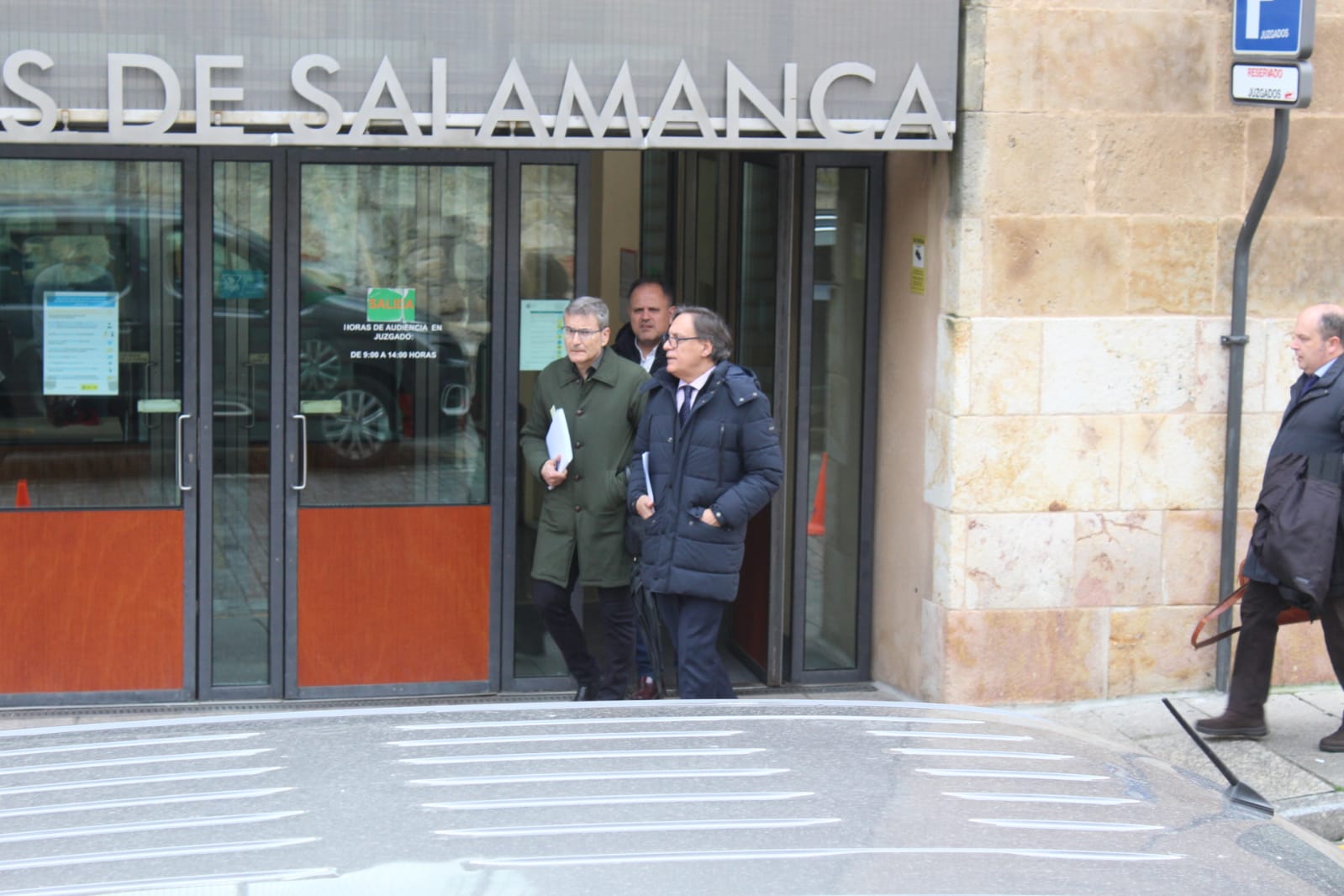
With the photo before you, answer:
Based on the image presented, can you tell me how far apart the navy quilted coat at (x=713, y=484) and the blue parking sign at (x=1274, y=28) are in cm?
256

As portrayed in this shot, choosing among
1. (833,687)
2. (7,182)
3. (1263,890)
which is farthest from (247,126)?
(1263,890)

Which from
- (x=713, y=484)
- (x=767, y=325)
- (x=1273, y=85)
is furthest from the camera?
(x=767, y=325)

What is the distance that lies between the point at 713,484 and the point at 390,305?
1840 millimetres

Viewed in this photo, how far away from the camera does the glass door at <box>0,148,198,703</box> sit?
7047 millimetres

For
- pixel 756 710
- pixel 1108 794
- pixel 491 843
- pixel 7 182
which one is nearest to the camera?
pixel 491 843

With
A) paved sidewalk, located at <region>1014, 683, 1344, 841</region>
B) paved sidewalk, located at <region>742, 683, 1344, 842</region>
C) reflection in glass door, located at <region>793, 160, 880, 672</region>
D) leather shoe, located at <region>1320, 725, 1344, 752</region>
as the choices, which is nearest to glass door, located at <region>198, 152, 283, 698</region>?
paved sidewalk, located at <region>742, 683, 1344, 842</region>

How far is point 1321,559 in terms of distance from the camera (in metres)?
6.36

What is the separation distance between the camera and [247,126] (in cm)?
655

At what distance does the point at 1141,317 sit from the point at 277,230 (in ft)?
12.0

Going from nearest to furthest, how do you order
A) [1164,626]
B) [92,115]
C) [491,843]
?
[491,843]
[92,115]
[1164,626]

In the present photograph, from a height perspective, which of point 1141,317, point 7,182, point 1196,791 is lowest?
point 1196,791

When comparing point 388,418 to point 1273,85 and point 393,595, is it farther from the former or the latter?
point 1273,85

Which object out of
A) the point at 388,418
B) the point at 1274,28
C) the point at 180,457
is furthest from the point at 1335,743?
the point at 180,457

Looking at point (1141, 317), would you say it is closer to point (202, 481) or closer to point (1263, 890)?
point (202, 481)
